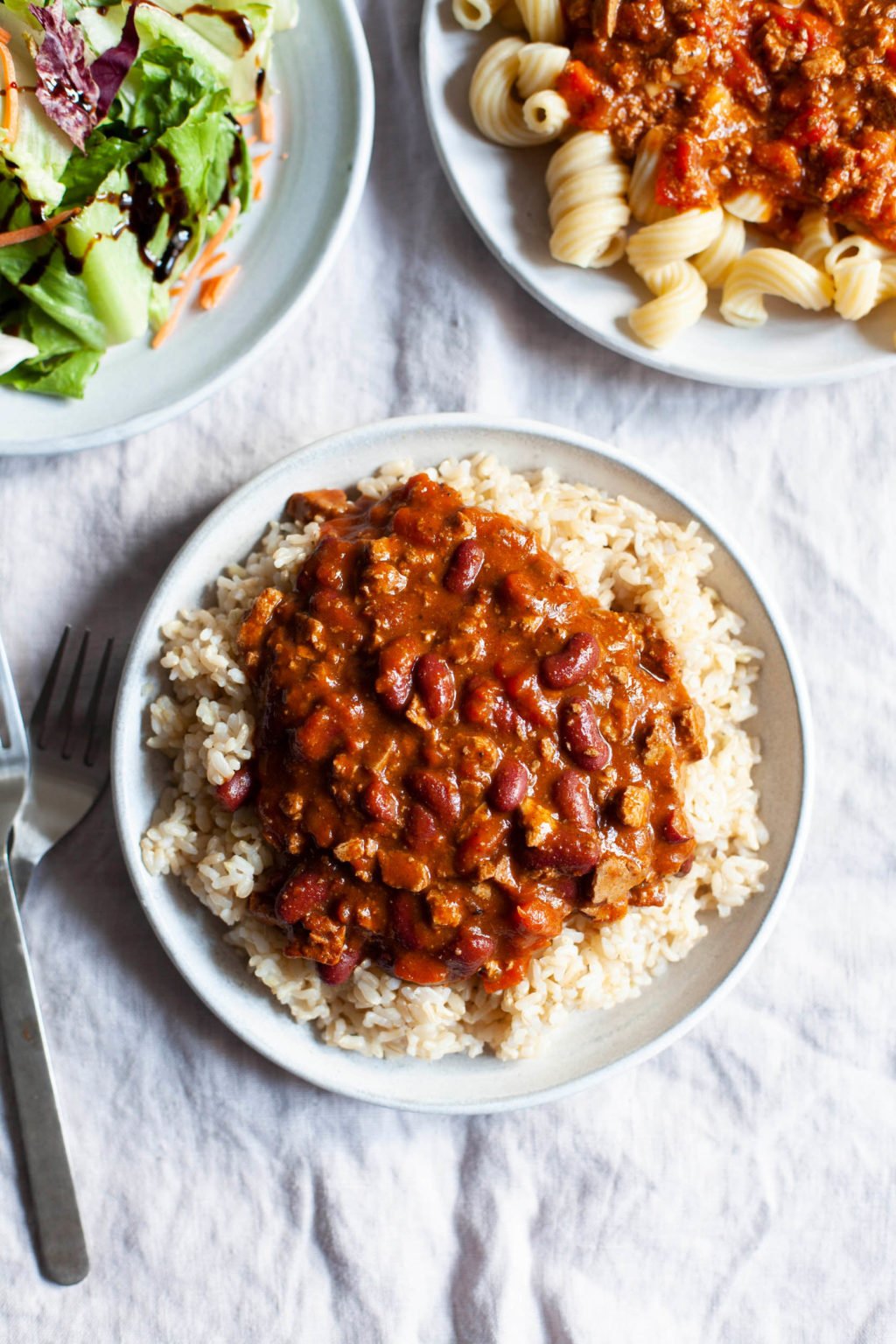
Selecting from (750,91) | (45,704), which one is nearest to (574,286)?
(750,91)

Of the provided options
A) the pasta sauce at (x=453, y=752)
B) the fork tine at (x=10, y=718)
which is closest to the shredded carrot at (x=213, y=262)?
the pasta sauce at (x=453, y=752)

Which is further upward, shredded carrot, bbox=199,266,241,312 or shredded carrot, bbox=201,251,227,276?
shredded carrot, bbox=201,251,227,276

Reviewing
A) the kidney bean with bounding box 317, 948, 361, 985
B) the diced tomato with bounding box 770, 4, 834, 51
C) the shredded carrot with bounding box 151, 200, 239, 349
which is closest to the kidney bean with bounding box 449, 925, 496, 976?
the kidney bean with bounding box 317, 948, 361, 985

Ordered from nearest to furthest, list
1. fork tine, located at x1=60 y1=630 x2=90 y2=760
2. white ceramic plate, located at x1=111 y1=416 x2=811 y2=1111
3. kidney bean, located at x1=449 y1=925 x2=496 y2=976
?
kidney bean, located at x1=449 y1=925 x2=496 y2=976
white ceramic plate, located at x1=111 y1=416 x2=811 y2=1111
fork tine, located at x1=60 y1=630 x2=90 y2=760

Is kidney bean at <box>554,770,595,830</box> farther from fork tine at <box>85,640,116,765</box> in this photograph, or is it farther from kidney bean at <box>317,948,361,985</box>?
fork tine at <box>85,640,116,765</box>

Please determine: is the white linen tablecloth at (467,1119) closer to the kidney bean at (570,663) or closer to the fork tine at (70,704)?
the fork tine at (70,704)

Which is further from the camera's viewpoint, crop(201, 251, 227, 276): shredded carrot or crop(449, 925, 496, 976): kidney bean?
crop(201, 251, 227, 276): shredded carrot

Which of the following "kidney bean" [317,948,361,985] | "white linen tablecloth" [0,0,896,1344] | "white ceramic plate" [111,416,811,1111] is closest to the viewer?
"kidney bean" [317,948,361,985]

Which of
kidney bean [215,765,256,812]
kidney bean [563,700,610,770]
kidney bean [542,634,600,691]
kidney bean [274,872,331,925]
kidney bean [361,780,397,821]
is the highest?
kidney bean [542,634,600,691]
